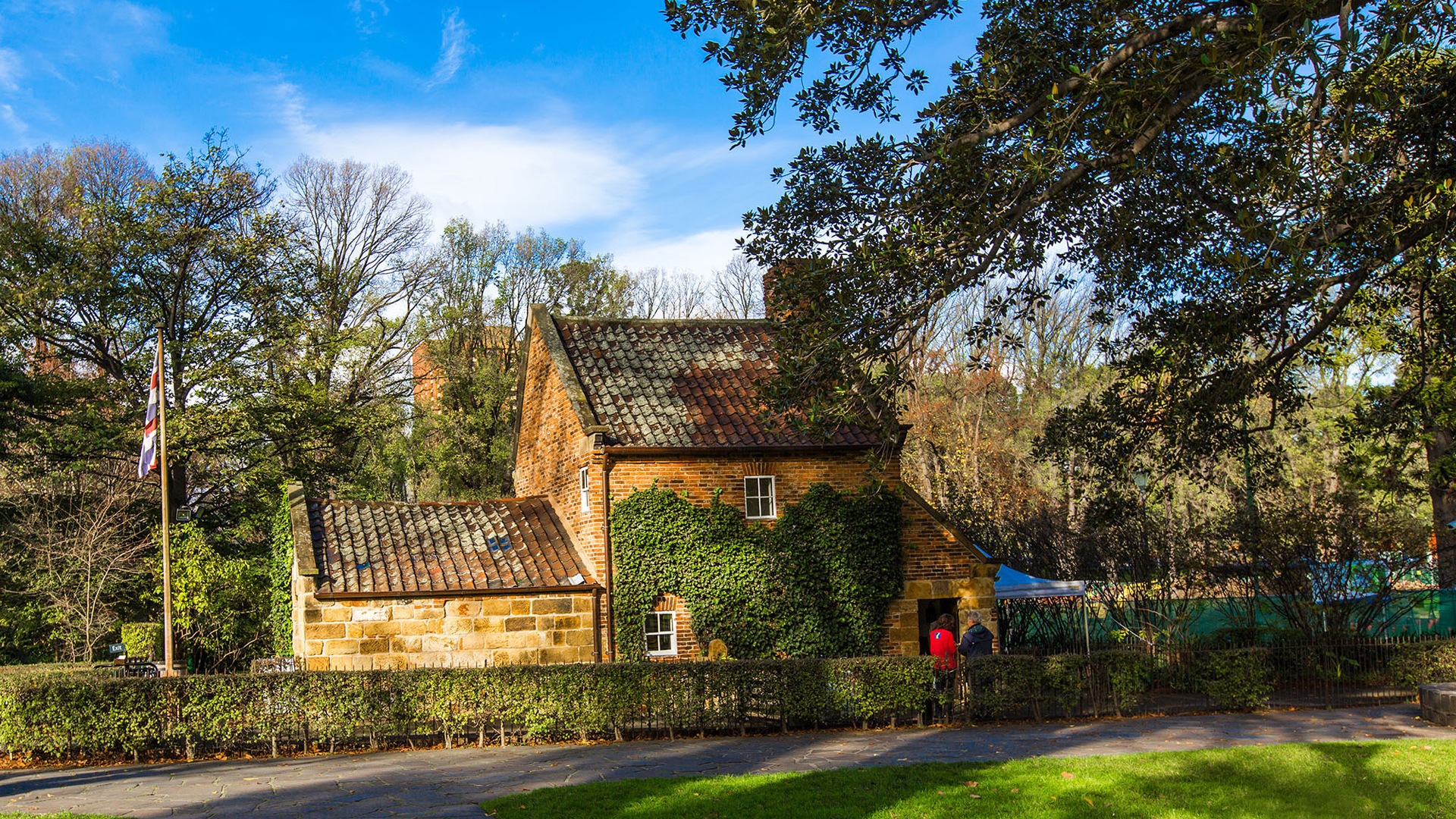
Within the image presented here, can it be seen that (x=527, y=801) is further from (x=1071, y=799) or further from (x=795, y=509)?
(x=795, y=509)

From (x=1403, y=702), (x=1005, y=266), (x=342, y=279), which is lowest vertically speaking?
(x=1403, y=702)

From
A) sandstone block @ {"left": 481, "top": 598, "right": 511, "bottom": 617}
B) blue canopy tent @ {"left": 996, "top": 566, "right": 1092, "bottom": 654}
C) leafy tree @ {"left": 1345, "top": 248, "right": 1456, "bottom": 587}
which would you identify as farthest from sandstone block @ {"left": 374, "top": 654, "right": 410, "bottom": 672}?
leafy tree @ {"left": 1345, "top": 248, "right": 1456, "bottom": 587}

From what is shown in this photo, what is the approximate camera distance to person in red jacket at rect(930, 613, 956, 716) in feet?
51.5

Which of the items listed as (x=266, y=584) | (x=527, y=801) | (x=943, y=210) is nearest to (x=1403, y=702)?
(x=943, y=210)

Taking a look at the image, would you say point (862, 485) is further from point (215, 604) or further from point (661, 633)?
point (215, 604)

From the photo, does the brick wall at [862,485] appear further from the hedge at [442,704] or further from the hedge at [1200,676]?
the hedge at [442,704]

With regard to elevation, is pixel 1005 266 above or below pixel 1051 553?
above

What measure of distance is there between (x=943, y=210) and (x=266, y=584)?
18171mm

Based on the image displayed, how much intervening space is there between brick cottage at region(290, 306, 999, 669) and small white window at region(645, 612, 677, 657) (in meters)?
0.02

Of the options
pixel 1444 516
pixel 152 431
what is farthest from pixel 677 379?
pixel 1444 516

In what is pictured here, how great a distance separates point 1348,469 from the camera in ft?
65.6

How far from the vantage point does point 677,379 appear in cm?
2103

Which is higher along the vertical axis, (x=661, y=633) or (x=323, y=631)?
(x=323, y=631)

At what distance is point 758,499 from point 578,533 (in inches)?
133
